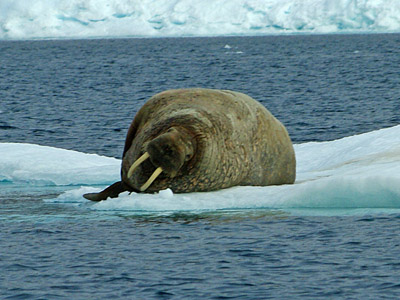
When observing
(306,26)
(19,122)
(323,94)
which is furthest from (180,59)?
(19,122)

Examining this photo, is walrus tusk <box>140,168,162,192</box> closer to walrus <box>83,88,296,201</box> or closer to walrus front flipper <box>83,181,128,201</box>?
walrus <box>83,88,296,201</box>

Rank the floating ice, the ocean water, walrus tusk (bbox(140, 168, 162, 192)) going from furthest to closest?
the floating ice → walrus tusk (bbox(140, 168, 162, 192)) → the ocean water

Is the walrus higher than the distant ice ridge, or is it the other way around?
the distant ice ridge

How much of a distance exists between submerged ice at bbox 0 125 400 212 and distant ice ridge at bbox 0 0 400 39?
76098 mm

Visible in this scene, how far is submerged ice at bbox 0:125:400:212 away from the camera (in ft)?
35.1

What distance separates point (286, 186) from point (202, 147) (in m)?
1.36

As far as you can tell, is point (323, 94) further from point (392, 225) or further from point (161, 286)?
point (161, 286)

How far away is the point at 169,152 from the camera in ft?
34.3

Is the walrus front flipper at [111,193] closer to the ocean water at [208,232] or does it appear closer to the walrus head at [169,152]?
the ocean water at [208,232]

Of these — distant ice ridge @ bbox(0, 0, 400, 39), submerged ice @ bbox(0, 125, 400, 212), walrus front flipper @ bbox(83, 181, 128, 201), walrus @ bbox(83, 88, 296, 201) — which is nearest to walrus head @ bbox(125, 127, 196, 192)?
walrus @ bbox(83, 88, 296, 201)

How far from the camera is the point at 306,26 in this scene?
98062 millimetres

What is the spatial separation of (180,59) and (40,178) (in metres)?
65.3

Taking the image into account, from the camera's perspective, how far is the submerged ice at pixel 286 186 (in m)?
10.7

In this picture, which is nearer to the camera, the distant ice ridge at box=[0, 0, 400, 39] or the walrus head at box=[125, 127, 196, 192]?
the walrus head at box=[125, 127, 196, 192]
